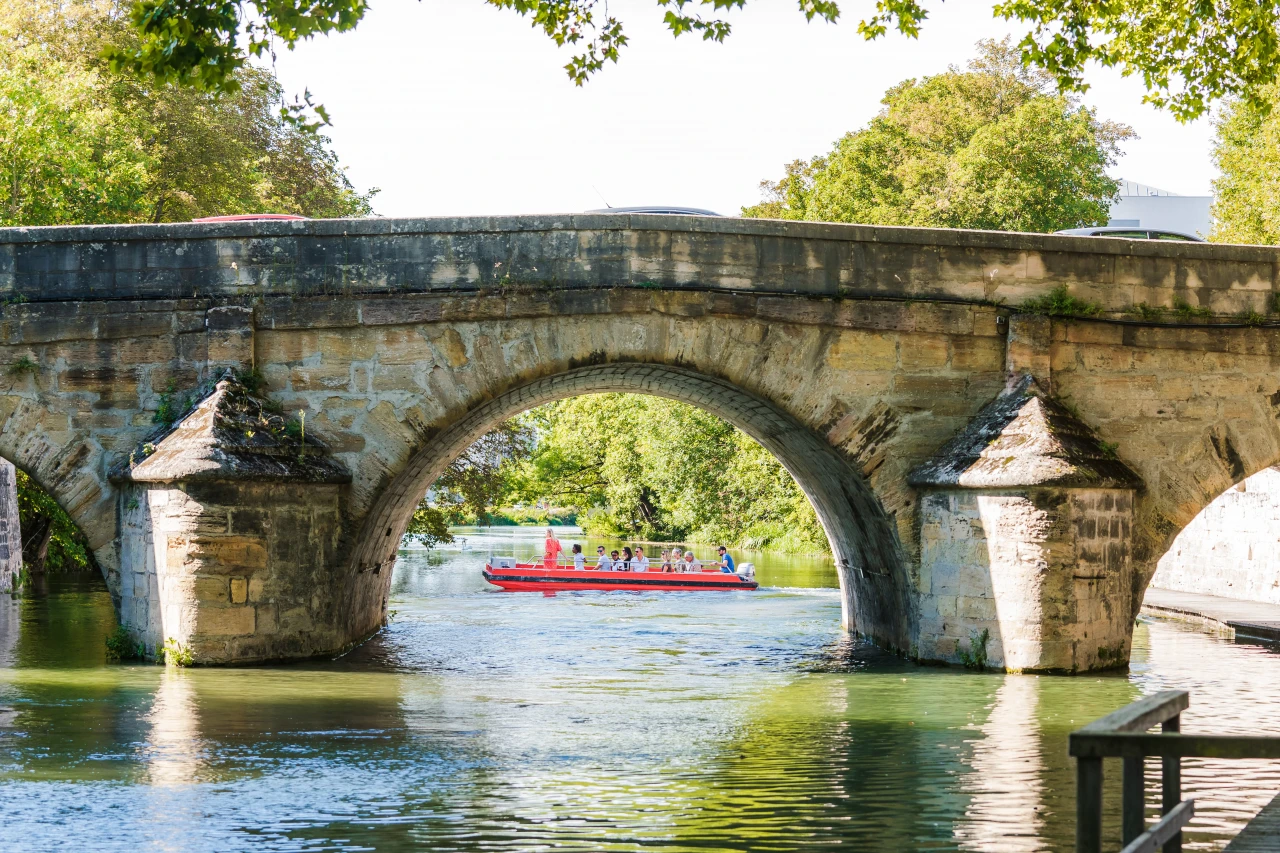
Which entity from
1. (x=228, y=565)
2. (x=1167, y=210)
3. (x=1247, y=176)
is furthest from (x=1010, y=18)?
(x=1167, y=210)

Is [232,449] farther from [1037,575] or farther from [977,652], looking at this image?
[1037,575]

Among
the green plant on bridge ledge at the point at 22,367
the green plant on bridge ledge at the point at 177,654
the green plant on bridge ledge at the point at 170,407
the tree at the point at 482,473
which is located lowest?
the green plant on bridge ledge at the point at 177,654

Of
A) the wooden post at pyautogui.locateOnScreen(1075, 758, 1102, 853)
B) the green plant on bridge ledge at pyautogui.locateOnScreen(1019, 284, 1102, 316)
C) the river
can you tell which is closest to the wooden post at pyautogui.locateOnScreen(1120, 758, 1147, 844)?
the wooden post at pyautogui.locateOnScreen(1075, 758, 1102, 853)

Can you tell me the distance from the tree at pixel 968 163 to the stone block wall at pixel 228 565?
2128cm

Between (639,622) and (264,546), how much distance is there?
6.84m

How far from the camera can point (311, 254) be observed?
1223 cm

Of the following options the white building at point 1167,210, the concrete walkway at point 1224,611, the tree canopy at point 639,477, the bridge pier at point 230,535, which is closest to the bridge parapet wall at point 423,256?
the bridge pier at point 230,535

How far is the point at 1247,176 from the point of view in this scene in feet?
99.5

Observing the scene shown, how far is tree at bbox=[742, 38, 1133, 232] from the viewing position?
1202 inches

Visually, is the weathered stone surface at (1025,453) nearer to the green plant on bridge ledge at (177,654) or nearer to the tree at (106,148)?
the green plant on bridge ledge at (177,654)

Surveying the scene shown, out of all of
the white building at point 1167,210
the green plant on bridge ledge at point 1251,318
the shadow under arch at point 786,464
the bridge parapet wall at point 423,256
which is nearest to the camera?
the bridge parapet wall at point 423,256

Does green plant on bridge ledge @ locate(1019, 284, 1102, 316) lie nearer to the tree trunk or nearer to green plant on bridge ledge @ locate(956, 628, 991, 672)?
green plant on bridge ledge @ locate(956, 628, 991, 672)

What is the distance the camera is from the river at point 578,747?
21.2 feet

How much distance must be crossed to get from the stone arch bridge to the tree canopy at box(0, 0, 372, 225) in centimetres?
782
